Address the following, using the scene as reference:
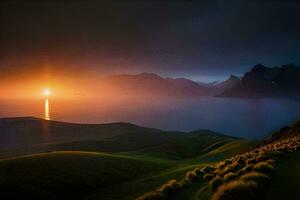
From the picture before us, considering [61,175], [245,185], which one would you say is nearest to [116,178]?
[61,175]

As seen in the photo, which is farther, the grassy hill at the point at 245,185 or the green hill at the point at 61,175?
the green hill at the point at 61,175

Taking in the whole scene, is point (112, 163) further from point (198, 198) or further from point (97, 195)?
point (198, 198)

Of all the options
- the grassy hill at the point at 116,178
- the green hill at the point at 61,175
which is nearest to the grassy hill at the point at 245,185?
the grassy hill at the point at 116,178

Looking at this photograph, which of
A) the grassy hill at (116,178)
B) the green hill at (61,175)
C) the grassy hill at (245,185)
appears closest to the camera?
the grassy hill at (245,185)

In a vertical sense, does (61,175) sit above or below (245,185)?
below

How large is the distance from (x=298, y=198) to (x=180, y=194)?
615cm

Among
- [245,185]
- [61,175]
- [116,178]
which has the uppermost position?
[245,185]

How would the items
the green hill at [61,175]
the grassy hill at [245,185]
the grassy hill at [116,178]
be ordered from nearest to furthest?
the grassy hill at [245,185], the grassy hill at [116,178], the green hill at [61,175]

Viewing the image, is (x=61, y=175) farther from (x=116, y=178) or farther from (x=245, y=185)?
(x=245, y=185)

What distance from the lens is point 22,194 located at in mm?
19859

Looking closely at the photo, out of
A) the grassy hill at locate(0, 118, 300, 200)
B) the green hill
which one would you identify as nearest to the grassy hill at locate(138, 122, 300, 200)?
the grassy hill at locate(0, 118, 300, 200)

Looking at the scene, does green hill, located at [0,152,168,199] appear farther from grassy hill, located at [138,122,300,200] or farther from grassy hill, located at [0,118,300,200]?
Result: grassy hill, located at [138,122,300,200]

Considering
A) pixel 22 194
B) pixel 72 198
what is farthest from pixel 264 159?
pixel 22 194

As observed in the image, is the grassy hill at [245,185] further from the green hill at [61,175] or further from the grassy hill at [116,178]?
the green hill at [61,175]
